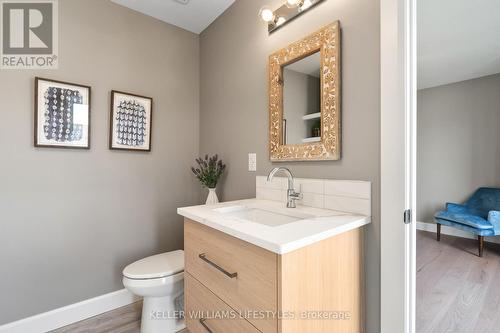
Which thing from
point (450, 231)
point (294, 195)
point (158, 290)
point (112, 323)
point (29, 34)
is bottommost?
point (112, 323)

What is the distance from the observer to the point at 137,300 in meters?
1.86

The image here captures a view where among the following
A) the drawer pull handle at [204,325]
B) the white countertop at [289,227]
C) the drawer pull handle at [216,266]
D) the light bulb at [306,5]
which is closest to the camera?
the white countertop at [289,227]

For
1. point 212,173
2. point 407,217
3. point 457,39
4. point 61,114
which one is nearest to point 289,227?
point 407,217

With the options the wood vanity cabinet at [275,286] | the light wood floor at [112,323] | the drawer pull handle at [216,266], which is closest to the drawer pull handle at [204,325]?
the wood vanity cabinet at [275,286]

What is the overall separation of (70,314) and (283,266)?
179 centimetres

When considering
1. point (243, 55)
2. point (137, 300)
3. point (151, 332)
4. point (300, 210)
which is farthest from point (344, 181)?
point (137, 300)

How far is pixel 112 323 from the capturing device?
1.60m

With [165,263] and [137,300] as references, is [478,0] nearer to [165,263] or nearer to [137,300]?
[165,263]

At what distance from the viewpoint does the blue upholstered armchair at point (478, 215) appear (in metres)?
2.56

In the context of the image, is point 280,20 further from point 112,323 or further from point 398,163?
point 112,323

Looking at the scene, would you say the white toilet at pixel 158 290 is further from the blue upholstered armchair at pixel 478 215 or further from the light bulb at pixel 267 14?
the blue upholstered armchair at pixel 478 215

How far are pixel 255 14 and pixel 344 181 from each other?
133 cm

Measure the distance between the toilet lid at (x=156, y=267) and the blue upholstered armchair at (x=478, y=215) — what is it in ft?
10.6

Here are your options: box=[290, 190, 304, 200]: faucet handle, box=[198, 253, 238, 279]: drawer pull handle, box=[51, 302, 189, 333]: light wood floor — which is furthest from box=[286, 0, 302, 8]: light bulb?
box=[51, 302, 189, 333]: light wood floor
